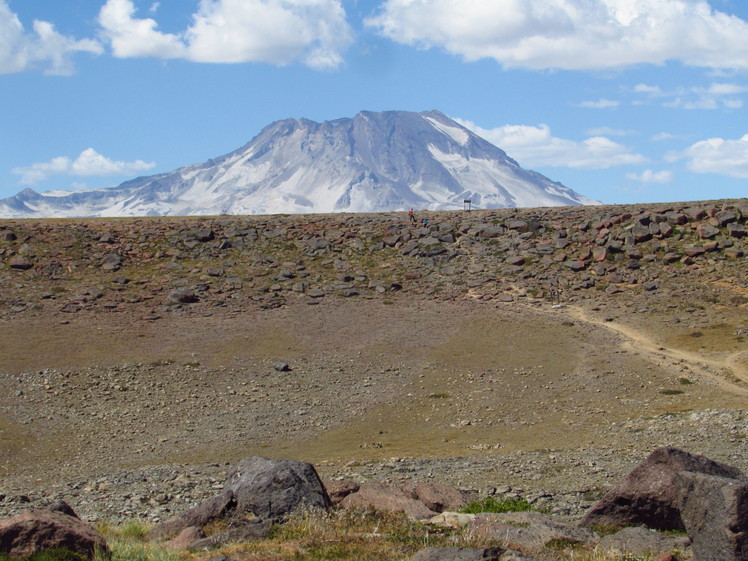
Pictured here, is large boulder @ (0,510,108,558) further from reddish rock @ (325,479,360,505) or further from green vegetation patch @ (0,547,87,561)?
reddish rock @ (325,479,360,505)

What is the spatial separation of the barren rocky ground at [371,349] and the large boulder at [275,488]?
5.37 meters

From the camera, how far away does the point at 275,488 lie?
56.2ft

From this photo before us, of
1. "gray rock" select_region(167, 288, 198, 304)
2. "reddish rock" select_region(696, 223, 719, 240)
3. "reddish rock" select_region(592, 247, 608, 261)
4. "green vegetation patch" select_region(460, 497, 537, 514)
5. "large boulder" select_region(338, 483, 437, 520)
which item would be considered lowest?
"green vegetation patch" select_region(460, 497, 537, 514)

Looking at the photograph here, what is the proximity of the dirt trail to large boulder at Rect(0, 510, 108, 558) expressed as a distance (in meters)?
28.8

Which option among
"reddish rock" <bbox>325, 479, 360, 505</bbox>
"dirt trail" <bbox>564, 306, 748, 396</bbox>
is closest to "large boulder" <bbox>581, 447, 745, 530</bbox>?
"reddish rock" <bbox>325, 479, 360, 505</bbox>

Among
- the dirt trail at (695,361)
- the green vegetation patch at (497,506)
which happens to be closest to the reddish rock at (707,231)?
the dirt trail at (695,361)

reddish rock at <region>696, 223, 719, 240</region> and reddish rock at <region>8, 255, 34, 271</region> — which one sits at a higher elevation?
reddish rock at <region>696, 223, 719, 240</region>

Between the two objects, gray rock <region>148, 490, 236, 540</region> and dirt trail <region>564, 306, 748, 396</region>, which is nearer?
gray rock <region>148, 490, 236, 540</region>

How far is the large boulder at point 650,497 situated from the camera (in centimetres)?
1555

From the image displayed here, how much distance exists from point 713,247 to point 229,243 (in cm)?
3483

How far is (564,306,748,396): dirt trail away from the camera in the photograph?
34969 mm

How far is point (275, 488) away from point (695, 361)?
2790cm

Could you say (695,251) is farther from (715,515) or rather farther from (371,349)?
(715,515)

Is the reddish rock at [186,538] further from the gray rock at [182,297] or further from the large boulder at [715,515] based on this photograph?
the gray rock at [182,297]
